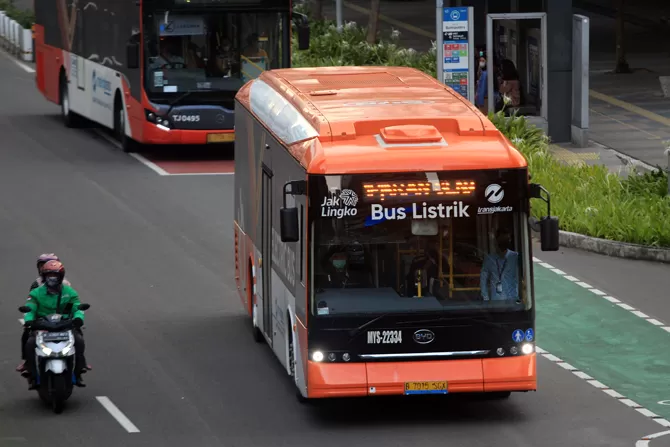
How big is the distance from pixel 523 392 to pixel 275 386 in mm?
2366

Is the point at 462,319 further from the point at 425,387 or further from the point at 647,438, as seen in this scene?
the point at 647,438

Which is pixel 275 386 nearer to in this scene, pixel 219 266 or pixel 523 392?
pixel 523 392

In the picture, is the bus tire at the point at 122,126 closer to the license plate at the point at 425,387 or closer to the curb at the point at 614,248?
the curb at the point at 614,248

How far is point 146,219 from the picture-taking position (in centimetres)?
2609

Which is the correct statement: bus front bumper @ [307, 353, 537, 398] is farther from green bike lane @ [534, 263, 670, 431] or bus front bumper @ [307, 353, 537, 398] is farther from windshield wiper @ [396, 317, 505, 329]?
green bike lane @ [534, 263, 670, 431]

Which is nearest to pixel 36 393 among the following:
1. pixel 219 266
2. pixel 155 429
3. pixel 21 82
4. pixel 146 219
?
pixel 155 429

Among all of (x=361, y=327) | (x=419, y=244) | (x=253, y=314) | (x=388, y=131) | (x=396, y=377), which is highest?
(x=388, y=131)

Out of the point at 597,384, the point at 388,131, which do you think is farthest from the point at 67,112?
the point at 388,131

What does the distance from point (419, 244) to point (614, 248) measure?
8.90 meters

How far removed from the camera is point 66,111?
37.0 metres

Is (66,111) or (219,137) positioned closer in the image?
(219,137)

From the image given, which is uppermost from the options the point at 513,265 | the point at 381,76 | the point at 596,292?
the point at 381,76

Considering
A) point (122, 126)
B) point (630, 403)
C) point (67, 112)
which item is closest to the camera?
point (630, 403)

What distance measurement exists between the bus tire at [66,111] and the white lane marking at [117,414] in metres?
20.8
